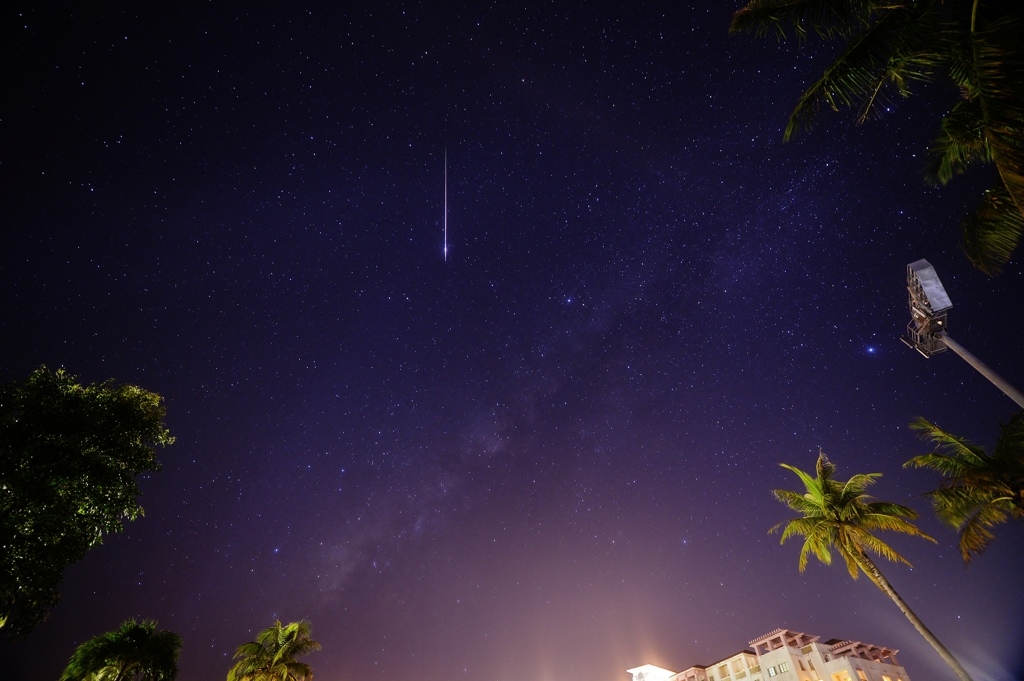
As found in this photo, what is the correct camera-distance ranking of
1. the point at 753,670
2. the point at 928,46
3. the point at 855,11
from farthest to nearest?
the point at 753,670 → the point at 855,11 → the point at 928,46

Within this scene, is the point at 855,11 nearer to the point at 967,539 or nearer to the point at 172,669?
the point at 967,539

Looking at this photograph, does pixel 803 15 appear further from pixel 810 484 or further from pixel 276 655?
pixel 276 655

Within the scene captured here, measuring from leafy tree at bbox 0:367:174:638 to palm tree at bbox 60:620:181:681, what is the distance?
17.2 m

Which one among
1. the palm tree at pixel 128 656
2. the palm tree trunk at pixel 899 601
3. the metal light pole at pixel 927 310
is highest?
the metal light pole at pixel 927 310

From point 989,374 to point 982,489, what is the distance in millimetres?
10457

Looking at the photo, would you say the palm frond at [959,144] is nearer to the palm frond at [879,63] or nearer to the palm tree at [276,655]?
the palm frond at [879,63]

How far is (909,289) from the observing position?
57.6ft

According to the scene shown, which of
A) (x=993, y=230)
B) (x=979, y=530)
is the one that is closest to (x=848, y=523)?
(x=979, y=530)

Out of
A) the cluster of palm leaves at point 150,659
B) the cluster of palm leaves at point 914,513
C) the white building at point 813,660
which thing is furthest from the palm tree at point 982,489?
the white building at point 813,660

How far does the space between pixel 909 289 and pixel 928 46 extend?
12136 millimetres

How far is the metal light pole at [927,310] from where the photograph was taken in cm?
1556

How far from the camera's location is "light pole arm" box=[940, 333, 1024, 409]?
1034cm

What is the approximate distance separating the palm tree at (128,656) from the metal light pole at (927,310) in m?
40.1

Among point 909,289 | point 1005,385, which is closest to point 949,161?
point 1005,385
